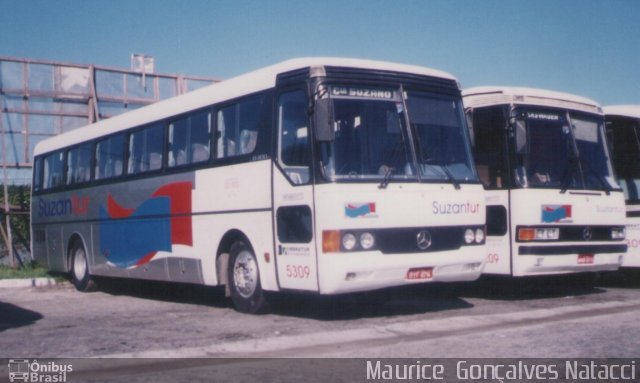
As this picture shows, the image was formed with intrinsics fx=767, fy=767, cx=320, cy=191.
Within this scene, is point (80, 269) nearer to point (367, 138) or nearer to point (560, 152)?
point (367, 138)

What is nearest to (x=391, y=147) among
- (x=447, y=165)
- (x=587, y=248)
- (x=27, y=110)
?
(x=447, y=165)

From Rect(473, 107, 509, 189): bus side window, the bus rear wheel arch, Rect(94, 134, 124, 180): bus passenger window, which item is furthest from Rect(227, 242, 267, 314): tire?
the bus rear wheel arch

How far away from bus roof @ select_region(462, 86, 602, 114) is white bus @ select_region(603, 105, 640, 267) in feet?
4.44

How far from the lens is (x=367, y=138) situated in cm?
933

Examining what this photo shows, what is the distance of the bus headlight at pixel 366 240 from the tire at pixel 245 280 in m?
1.87

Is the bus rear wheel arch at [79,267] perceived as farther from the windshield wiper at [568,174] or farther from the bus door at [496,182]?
the windshield wiper at [568,174]

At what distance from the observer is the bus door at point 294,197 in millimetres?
9180

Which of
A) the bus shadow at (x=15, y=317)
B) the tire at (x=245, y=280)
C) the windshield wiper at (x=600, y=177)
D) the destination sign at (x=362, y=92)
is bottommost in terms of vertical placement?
the bus shadow at (x=15, y=317)

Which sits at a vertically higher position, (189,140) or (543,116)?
(543,116)

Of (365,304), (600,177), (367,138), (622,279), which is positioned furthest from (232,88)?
(622,279)

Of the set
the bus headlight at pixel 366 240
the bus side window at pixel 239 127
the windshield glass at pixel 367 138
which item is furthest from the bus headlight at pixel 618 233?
the bus side window at pixel 239 127

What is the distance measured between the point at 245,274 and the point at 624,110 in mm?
7783

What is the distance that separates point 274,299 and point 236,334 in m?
2.41

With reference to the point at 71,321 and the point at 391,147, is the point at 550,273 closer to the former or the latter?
the point at 391,147
